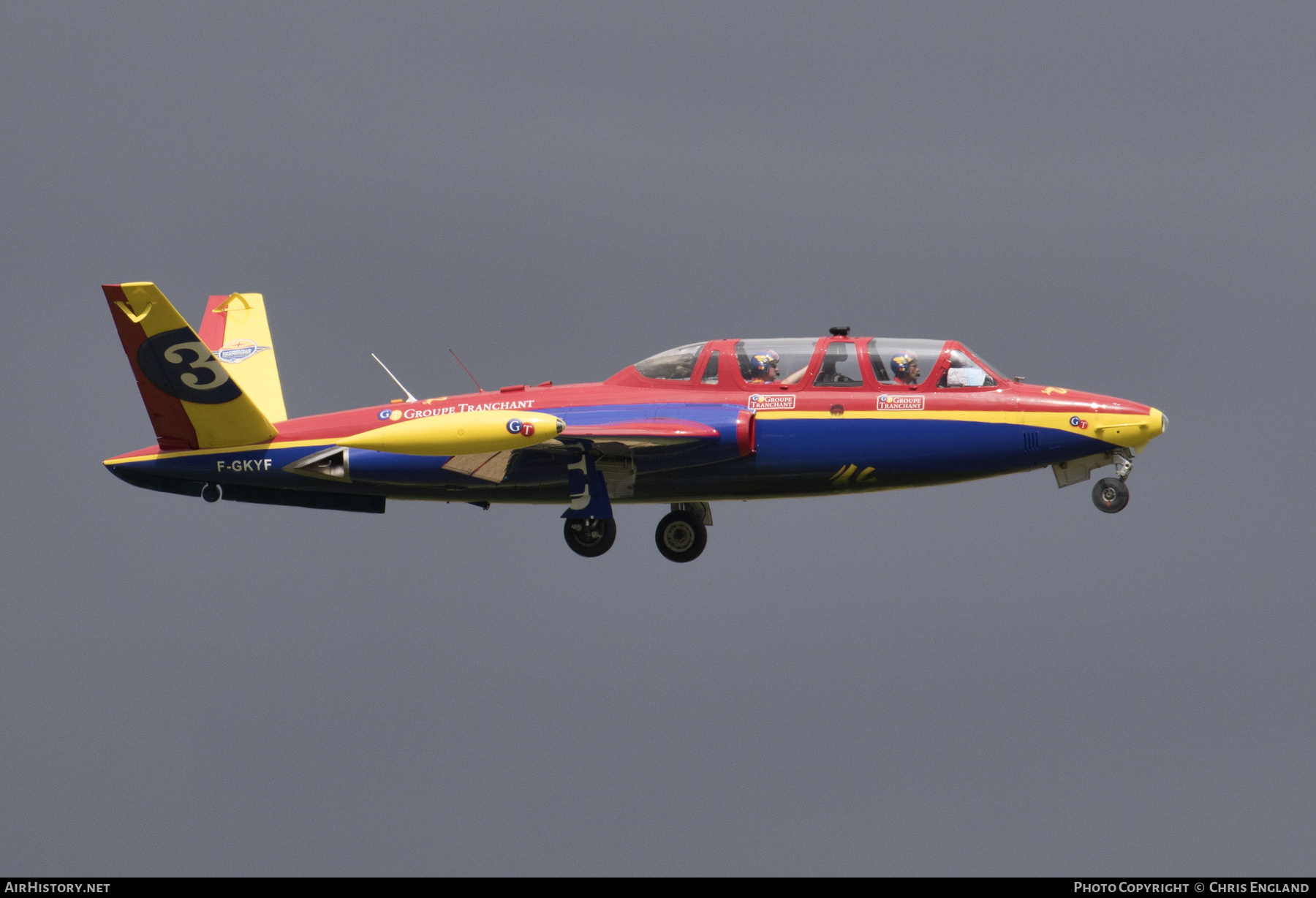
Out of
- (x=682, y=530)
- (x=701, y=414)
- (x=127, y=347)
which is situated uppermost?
(x=127, y=347)

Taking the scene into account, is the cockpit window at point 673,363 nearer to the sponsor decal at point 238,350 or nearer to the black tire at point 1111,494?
the black tire at point 1111,494

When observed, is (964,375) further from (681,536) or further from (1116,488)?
(681,536)

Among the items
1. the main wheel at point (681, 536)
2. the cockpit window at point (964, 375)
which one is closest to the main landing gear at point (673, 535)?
the main wheel at point (681, 536)

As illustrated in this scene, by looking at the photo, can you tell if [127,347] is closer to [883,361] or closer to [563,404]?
[563,404]

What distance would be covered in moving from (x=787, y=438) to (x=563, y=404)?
4.87 m

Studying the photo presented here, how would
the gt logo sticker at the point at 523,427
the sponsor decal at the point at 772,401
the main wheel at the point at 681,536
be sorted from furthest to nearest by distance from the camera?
1. the main wheel at the point at 681,536
2. the sponsor decal at the point at 772,401
3. the gt logo sticker at the point at 523,427

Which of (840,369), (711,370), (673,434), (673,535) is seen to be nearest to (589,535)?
(673,535)

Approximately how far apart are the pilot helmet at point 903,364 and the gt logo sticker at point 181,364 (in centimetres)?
1415

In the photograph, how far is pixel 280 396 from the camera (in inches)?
1797

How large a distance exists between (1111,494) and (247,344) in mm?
20945

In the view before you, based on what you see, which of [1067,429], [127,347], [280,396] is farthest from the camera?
[280,396]

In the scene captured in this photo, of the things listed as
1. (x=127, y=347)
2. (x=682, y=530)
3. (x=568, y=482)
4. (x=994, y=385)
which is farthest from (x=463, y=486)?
(x=994, y=385)

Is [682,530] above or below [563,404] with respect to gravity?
below

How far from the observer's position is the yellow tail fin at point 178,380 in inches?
1617
